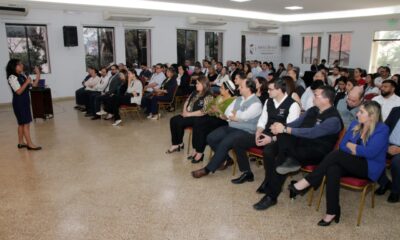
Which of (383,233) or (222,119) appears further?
(222,119)

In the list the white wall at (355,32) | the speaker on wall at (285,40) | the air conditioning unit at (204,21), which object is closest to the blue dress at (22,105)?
the air conditioning unit at (204,21)

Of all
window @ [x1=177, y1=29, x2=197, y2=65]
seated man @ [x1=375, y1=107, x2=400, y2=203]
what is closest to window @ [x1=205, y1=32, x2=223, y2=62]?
window @ [x1=177, y1=29, x2=197, y2=65]

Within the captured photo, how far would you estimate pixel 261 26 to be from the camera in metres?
13.7

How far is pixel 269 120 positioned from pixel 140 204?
1655 millimetres

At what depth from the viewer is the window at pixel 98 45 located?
1046 cm

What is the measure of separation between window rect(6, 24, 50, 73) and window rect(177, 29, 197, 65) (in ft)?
15.7

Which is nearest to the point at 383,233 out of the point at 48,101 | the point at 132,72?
the point at 132,72

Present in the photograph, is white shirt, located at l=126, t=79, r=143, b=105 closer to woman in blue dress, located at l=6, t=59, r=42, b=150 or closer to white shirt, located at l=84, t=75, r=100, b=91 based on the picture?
white shirt, located at l=84, t=75, r=100, b=91

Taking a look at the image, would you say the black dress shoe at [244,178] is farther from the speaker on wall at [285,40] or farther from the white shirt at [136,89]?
the speaker on wall at [285,40]

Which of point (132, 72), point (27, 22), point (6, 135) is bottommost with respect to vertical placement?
point (6, 135)

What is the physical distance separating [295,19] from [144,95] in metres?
9.91

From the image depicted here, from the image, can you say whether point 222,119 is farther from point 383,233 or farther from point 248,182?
point 383,233

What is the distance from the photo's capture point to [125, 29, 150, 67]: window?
11351 millimetres

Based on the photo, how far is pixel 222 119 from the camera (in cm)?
439
